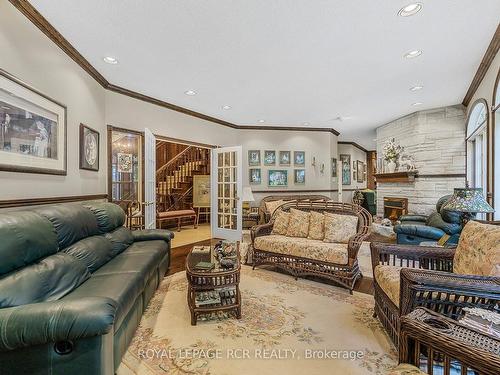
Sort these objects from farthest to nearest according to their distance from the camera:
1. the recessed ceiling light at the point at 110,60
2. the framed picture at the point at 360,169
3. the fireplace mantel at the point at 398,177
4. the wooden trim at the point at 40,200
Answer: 1. the framed picture at the point at 360,169
2. the fireplace mantel at the point at 398,177
3. the recessed ceiling light at the point at 110,60
4. the wooden trim at the point at 40,200

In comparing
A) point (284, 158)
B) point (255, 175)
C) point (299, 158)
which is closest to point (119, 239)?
point (255, 175)

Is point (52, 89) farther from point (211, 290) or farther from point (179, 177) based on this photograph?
point (179, 177)

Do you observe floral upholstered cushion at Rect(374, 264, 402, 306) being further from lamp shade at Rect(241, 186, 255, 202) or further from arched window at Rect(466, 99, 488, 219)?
lamp shade at Rect(241, 186, 255, 202)

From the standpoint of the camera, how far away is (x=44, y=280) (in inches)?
62.2

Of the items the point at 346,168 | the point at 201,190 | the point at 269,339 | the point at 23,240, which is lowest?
the point at 269,339

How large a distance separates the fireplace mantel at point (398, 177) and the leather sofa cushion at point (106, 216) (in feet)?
18.8

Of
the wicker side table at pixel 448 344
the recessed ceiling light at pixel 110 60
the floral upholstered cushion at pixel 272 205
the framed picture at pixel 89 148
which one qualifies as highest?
the recessed ceiling light at pixel 110 60

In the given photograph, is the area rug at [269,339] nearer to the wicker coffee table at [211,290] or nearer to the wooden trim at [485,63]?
the wicker coffee table at [211,290]

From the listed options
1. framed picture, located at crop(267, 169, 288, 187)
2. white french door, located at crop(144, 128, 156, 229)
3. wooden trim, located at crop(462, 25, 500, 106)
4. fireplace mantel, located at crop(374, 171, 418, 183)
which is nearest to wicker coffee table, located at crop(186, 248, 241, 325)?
white french door, located at crop(144, 128, 156, 229)

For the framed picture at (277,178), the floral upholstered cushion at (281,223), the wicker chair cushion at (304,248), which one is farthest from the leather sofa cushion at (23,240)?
the framed picture at (277,178)

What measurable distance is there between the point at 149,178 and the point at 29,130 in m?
2.01

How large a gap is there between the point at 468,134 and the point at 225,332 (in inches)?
218

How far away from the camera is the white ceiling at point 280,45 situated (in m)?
2.14

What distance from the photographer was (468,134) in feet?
15.5
